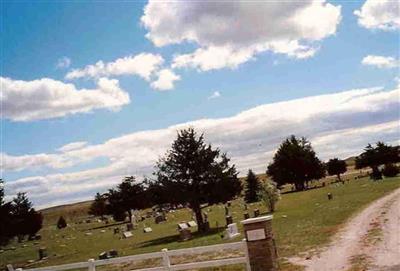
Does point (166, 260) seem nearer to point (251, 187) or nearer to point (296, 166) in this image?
point (251, 187)

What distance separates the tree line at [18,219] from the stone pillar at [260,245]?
36.8 meters

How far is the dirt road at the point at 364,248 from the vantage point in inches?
508

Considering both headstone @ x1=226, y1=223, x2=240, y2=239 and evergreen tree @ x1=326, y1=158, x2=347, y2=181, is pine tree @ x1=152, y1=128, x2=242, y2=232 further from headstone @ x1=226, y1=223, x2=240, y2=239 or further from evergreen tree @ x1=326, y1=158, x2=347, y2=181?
evergreen tree @ x1=326, y1=158, x2=347, y2=181

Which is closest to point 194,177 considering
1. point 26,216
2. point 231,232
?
point 231,232

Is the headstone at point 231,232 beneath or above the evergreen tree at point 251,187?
beneath

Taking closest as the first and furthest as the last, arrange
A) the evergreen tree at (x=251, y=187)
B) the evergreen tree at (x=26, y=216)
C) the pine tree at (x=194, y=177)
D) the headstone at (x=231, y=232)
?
1. the headstone at (x=231, y=232)
2. the pine tree at (x=194, y=177)
3. the evergreen tree at (x=26, y=216)
4. the evergreen tree at (x=251, y=187)

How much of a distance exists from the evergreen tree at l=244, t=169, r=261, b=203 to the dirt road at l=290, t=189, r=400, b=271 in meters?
44.0

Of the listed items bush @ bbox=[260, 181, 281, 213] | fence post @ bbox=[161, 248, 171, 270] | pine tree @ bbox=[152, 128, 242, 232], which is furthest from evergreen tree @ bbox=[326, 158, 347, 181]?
fence post @ bbox=[161, 248, 171, 270]

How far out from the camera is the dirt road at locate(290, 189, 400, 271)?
12898 millimetres

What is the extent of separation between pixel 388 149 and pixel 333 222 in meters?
58.9

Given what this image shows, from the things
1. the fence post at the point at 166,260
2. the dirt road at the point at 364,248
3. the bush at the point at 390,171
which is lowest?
the dirt road at the point at 364,248

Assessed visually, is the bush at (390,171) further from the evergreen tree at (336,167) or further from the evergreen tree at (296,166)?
the evergreen tree at (336,167)

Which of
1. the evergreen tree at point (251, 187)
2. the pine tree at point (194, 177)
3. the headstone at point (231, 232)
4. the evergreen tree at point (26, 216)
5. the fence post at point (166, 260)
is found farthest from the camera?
the evergreen tree at point (251, 187)

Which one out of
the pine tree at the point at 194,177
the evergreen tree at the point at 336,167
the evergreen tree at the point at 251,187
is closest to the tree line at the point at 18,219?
the pine tree at the point at 194,177
